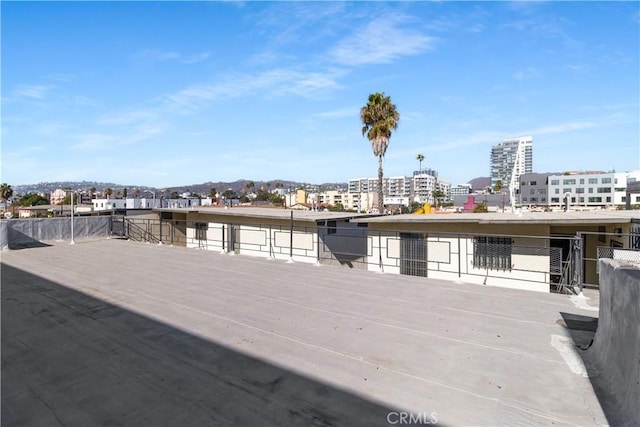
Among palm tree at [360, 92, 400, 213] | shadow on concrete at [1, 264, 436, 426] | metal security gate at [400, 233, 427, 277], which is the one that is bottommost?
metal security gate at [400, 233, 427, 277]

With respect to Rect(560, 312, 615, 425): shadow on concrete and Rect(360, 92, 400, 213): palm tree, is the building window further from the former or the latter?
Rect(360, 92, 400, 213): palm tree

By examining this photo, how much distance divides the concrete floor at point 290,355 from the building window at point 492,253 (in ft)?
20.8

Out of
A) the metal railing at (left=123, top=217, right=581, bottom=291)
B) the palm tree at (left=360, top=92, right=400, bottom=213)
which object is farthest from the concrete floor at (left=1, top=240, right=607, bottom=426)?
the palm tree at (left=360, top=92, right=400, bottom=213)

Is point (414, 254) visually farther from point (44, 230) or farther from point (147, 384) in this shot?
point (44, 230)

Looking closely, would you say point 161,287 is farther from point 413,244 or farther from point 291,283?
point 413,244

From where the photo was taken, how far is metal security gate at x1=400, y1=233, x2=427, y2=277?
14.7 metres

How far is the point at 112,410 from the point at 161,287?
498cm

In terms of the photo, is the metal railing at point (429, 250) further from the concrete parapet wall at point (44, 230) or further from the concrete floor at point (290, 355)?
the concrete floor at point (290, 355)

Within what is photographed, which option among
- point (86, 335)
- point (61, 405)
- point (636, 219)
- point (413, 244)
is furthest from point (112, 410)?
point (636, 219)

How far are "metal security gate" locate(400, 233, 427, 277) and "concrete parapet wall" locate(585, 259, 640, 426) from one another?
10365 millimetres

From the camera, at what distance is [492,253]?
13578 millimetres

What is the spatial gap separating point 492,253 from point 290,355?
37.1 feet

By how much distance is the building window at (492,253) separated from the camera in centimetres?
1340

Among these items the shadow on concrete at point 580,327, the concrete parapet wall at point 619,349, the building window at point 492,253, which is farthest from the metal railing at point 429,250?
the concrete parapet wall at point 619,349
